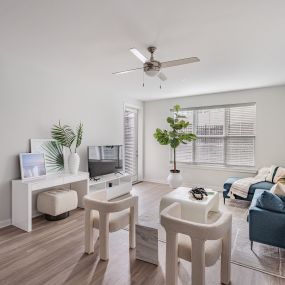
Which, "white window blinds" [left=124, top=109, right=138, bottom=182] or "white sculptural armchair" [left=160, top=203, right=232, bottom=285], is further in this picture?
"white window blinds" [left=124, top=109, right=138, bottom=182]

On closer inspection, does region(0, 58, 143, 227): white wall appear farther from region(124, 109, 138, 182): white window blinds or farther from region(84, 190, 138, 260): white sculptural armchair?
region(84, 190, 138, 260): white sculptural armchair

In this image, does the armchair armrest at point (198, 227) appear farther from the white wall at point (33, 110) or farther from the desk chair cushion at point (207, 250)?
the white wall at point (33, 110)

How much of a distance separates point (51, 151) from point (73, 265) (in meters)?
2.15

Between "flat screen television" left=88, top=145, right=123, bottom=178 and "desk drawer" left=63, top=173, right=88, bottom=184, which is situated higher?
"flat screen television" left=88, top=145, right=123, bottom=178

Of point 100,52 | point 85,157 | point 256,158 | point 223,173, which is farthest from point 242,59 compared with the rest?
point 85,157

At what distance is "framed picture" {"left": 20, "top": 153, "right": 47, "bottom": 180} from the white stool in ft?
1.16

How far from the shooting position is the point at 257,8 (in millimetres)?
1892

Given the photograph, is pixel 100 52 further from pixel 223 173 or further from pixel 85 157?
pixel 223 173

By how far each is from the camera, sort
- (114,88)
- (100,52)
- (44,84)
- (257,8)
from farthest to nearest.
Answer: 1. (114,88)
2. (44,84)
3. (100,52)
4. (257,8)

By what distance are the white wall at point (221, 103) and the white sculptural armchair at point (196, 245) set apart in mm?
3504

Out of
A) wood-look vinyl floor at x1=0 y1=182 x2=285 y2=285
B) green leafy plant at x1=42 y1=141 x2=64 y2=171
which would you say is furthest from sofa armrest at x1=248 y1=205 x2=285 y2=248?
green leafy plant at x1=42 y1=141 x2=64 y2=171

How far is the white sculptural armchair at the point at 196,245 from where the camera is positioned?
5.57ft

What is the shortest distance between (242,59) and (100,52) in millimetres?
2081

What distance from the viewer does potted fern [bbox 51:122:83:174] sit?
12.4 feet
